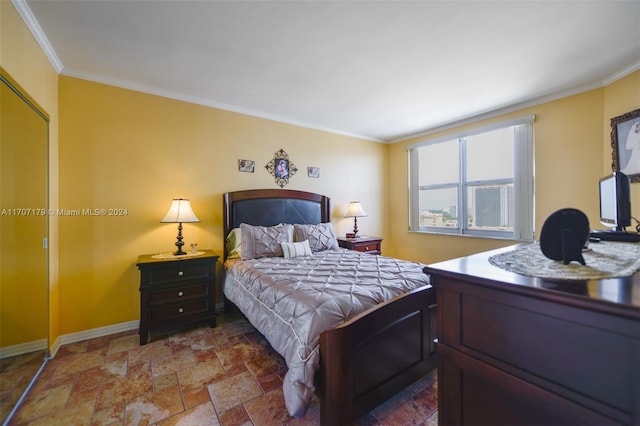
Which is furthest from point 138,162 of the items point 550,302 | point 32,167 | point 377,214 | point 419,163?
point 419,163

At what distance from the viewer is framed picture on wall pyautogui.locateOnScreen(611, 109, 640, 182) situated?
7.79ft

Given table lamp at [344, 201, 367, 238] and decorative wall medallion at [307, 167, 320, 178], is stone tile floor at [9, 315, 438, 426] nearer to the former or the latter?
table lamp at [344, 201, 367, 238]

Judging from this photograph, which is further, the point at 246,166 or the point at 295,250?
the point at 246,166

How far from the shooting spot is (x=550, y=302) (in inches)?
27.7

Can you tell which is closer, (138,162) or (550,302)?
A: (550,302)

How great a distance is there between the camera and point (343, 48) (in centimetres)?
216

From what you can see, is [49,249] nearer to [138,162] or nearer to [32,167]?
[32,167]

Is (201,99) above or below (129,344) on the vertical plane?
above

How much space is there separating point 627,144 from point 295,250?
11.4ft

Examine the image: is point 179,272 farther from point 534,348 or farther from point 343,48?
point 534,348

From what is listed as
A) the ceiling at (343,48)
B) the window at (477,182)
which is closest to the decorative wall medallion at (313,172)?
the ceiling at (343,48)

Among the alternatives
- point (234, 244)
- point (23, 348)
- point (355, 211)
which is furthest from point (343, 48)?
point (23, 348)

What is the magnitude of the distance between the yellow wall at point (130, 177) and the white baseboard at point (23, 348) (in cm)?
48

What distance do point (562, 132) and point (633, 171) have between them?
816mm
